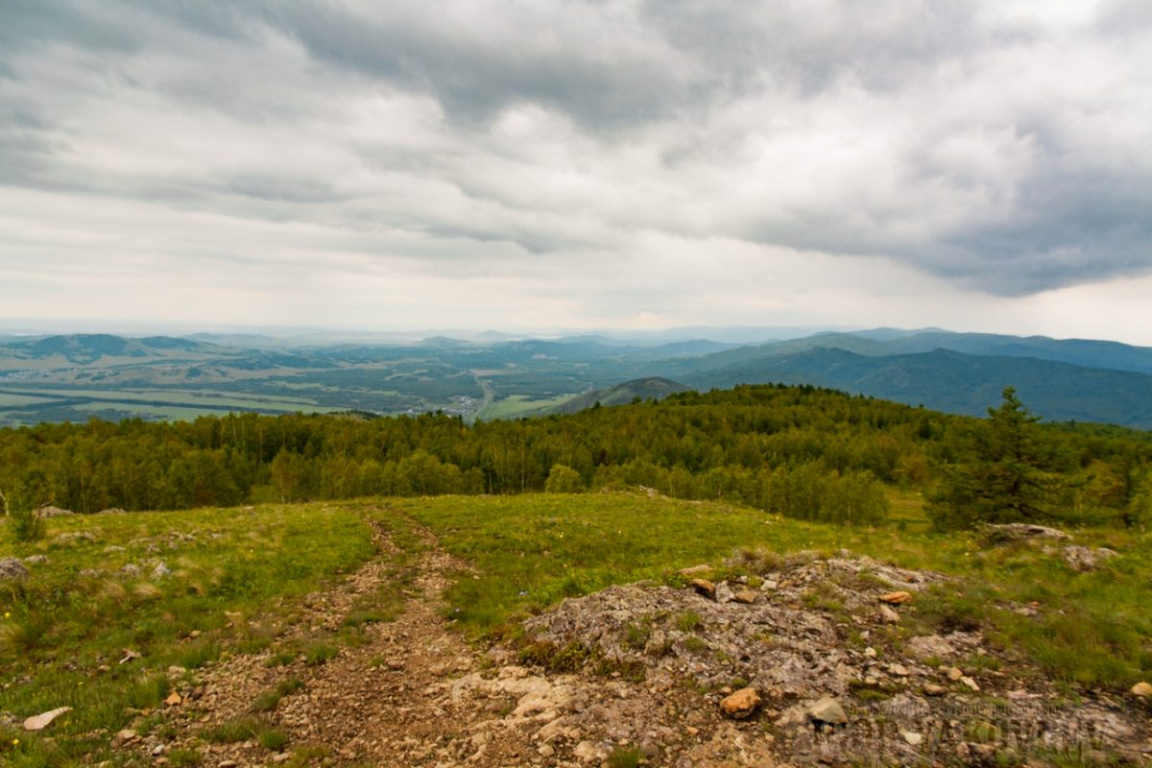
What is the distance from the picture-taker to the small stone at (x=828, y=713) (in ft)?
28.9

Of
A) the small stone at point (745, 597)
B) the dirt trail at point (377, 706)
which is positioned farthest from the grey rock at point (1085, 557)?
the dirt trail at point (377, 706)

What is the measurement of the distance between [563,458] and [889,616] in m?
77.1

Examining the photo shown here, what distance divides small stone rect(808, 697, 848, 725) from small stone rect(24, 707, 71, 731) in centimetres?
1498

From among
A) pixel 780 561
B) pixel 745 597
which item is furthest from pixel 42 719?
pixel 780 561

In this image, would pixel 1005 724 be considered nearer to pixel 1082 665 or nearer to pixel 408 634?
pixel 1082 665

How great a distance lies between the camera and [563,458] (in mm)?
88625

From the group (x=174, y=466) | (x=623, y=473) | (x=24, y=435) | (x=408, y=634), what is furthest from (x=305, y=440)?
(x=408, y=634)

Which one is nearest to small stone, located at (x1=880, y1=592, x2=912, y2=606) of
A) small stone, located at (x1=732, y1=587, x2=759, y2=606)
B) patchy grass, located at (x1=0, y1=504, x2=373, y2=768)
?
small stone, located at (x1=732, y1=587, x2=759, y2=606)

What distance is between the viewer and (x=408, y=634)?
50.8 ft

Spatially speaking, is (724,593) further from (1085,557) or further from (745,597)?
(1085,557)

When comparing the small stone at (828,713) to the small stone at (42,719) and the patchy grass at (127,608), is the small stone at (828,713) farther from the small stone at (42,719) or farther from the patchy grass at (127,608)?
the small stone at (42,719)

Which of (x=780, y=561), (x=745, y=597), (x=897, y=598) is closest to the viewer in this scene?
(x=897, y=598)

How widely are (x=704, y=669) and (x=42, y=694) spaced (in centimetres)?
1471

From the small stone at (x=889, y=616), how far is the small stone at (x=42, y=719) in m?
18.5
